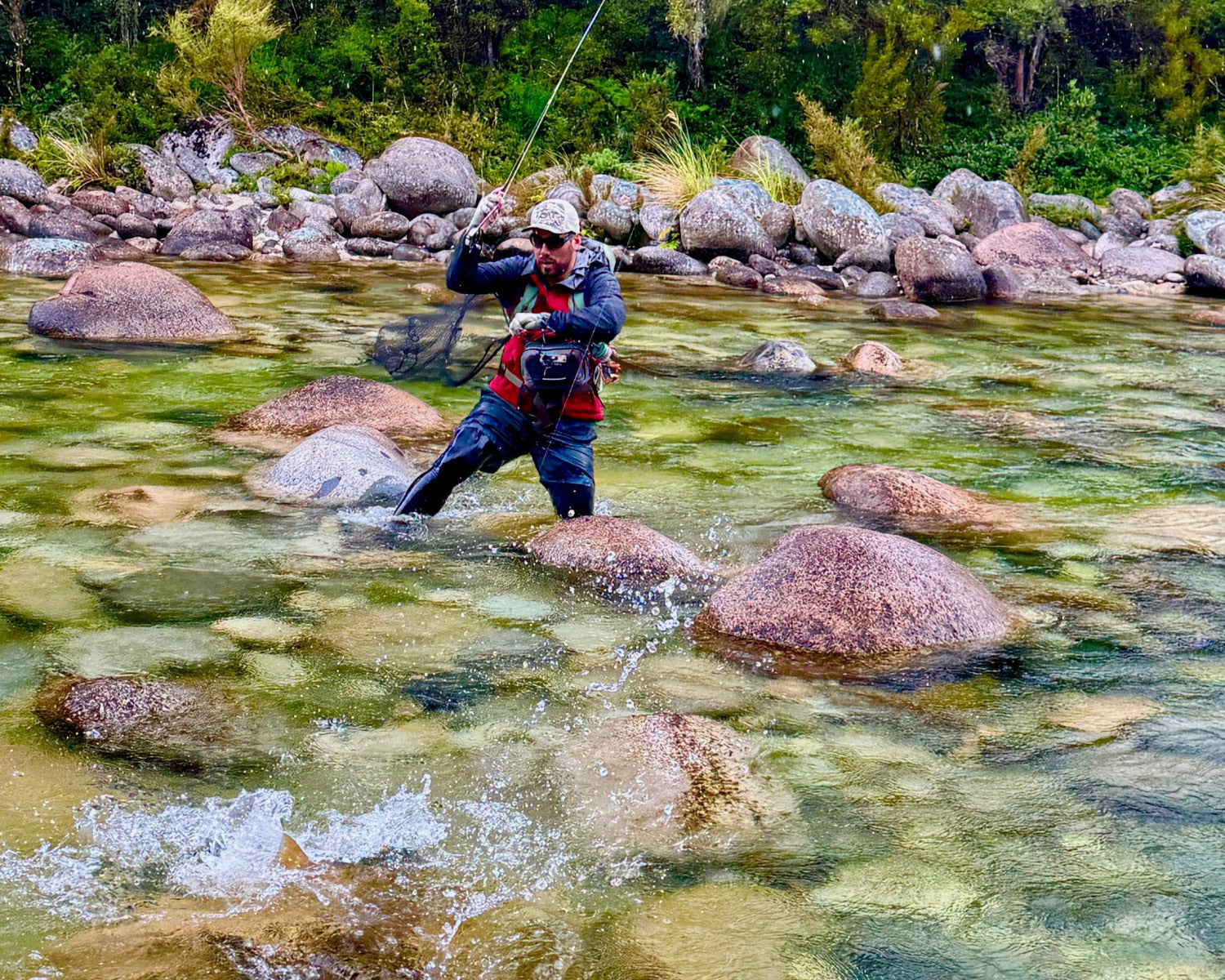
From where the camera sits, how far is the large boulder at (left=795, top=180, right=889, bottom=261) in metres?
17.2

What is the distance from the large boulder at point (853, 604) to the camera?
16.4ft

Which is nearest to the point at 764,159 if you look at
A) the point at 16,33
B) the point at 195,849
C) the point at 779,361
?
the point at 779,361

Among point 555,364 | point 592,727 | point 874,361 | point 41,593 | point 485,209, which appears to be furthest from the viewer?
point 874,361

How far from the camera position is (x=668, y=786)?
3.96 meters

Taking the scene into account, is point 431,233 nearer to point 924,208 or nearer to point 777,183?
point 777,183

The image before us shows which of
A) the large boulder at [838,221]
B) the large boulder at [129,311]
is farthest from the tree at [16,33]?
the large boulder at [838,221]

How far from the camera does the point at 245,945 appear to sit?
3.11 m

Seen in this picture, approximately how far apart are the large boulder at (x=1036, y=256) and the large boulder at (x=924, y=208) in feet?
2.78

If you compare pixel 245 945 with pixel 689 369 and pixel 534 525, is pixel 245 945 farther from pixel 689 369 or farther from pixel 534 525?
pixel 689 369

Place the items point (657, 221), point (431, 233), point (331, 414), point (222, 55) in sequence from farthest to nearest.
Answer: point (222, 55), point (431, 233), point (657, 221), point (331, 414)

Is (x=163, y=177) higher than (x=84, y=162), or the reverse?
(x=84, y=162)

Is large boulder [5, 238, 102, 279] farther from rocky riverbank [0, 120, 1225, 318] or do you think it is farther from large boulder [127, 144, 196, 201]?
large boulder [127, 144, 196, 201]

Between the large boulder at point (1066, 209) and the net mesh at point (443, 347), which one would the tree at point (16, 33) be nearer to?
the large boulder at point (1066, 209)

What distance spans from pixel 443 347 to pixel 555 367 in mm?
1424
